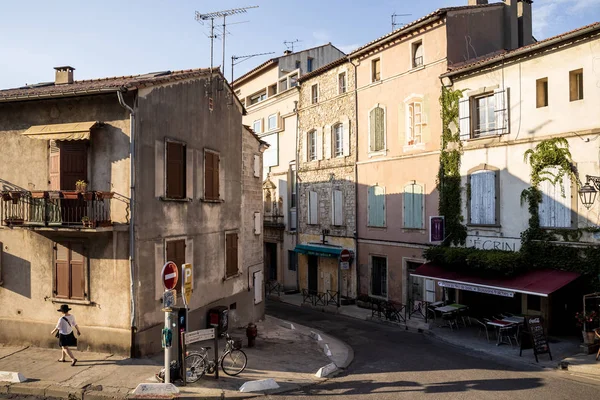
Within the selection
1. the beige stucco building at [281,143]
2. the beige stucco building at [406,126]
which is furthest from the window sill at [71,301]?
the beige stucco building at [281,143]

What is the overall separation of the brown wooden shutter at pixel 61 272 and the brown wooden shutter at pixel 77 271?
160mm

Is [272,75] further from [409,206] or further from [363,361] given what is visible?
[363,361]

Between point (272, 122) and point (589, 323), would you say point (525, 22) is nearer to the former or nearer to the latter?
point (589, 323)

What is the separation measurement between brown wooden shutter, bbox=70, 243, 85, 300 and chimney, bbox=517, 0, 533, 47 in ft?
Answer: 64.7

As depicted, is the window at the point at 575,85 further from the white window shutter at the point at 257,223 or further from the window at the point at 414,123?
the white window shutter at the point at 257,223

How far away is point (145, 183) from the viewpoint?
44.5ft

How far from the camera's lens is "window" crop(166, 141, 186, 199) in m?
14.6

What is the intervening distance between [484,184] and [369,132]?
739cm

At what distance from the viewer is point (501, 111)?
18.0m

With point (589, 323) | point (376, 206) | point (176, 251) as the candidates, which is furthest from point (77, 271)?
Answer: point (376, 206)

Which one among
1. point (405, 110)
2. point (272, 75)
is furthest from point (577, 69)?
point (272, 75)

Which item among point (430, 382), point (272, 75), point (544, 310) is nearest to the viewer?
point (430, 382)

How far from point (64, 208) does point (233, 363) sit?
602 cm

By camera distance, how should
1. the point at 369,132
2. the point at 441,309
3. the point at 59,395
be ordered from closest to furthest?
the point at 59,395 → the point at 441,309 → the point at 369,132
